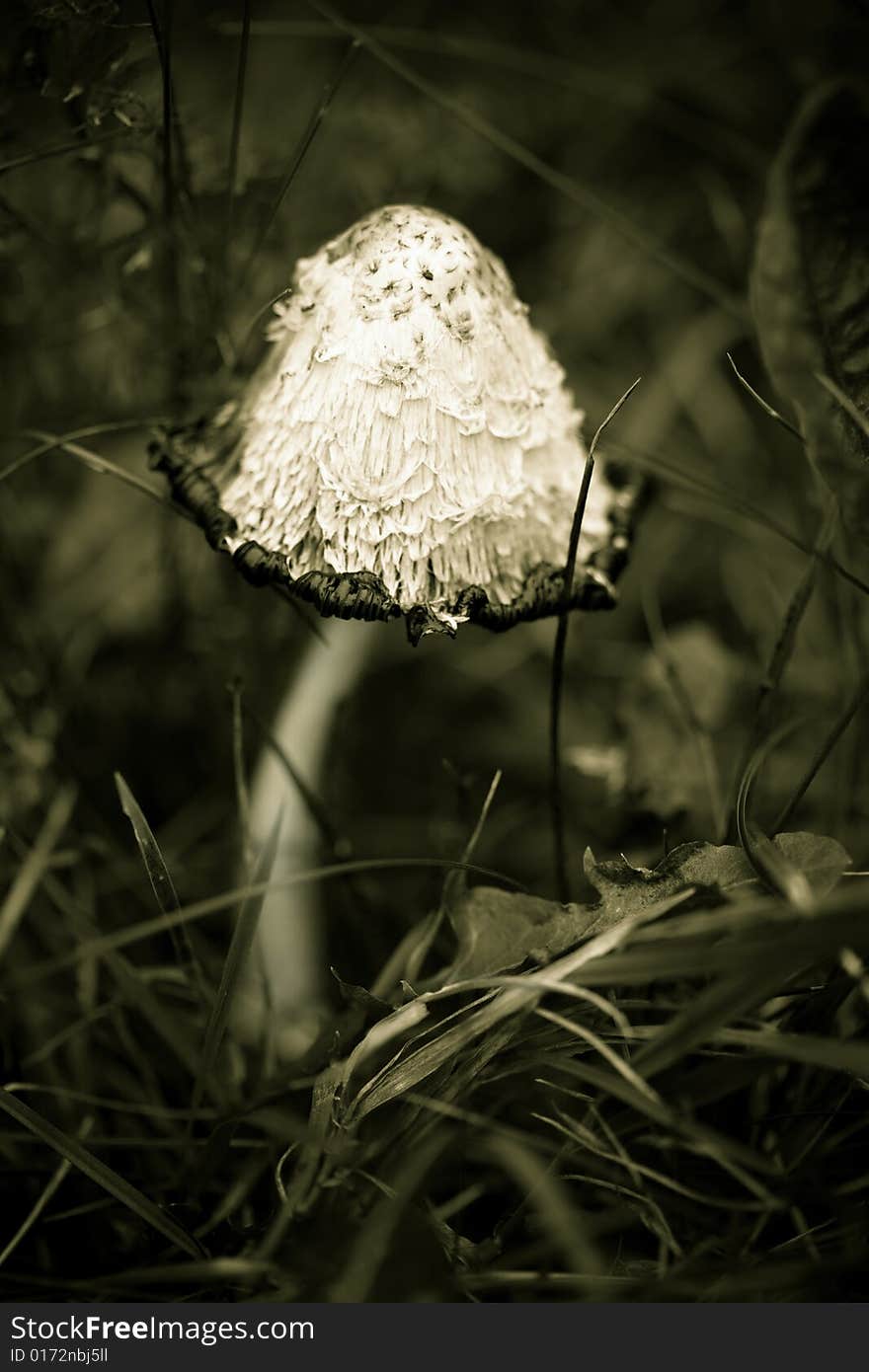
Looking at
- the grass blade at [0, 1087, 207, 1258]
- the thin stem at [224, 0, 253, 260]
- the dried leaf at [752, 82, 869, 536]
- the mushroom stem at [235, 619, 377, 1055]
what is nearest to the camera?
the grass blade at [0, 1087, 207, 1258]

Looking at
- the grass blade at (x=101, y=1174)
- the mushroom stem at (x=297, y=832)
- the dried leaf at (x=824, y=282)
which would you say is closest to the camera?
the grass blade at (x=101, y=1174)

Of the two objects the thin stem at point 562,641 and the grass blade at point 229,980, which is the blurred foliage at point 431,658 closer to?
the grass blade at point 229,980

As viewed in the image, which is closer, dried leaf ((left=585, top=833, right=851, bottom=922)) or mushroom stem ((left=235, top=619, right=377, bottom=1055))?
dried leaf ((left=585, top=833, right=851, bottom=922))

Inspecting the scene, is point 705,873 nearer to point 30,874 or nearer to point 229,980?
point 229,980

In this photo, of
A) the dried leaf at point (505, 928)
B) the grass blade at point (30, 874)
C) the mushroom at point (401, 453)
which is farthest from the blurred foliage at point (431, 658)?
the mushroom at point (401, 453)

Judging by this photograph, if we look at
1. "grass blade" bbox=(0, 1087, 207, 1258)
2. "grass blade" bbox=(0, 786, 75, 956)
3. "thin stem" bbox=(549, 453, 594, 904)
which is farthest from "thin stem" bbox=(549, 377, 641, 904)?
"grass blade" bbox=(0, 786, 75, 956)

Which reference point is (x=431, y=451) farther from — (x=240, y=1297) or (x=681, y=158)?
(x=681, y=158)

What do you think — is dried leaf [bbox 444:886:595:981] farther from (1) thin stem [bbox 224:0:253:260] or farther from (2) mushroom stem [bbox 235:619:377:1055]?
(1) thin stem [bbox 224:0:253:260]
